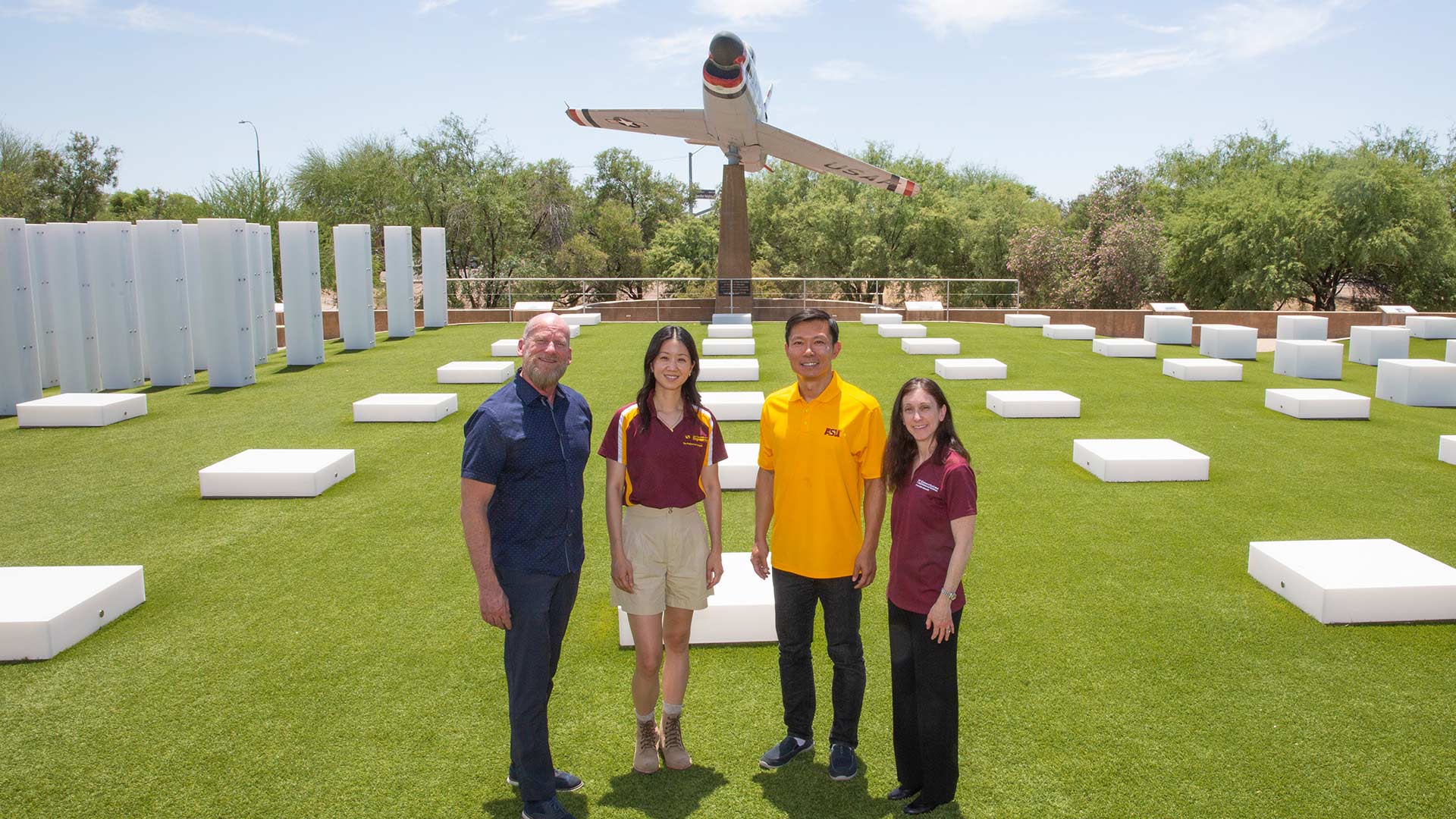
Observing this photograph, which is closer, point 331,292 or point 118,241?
point 118,241

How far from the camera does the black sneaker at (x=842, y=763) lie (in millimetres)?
3828

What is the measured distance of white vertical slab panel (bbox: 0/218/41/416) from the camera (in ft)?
40.2

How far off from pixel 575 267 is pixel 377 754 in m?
47.3

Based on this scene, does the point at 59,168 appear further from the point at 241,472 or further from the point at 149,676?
the point at 149,676

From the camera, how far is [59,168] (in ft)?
161

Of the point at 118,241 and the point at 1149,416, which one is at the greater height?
the point at 118,241

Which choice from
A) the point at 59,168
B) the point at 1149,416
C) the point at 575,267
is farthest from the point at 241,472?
the point at 59,168

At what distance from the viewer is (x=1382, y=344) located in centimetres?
1677

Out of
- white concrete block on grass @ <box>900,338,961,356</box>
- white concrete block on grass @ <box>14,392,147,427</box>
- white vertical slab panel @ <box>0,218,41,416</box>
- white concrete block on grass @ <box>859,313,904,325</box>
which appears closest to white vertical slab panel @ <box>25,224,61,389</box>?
white vertical slab panel @ <box>0,218,41,416</box>

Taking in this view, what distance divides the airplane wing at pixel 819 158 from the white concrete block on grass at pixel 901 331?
911cm

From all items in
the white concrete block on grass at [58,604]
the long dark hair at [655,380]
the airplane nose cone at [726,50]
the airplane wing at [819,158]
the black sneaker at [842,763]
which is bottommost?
the black sneaker at [842,763]

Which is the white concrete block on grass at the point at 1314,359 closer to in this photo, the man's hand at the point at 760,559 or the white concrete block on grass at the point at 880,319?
the white concrete block on grass at the point at 880,319

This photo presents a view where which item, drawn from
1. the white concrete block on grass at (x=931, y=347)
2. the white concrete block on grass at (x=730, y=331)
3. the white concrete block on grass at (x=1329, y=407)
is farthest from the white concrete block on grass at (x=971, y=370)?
the white concrete block on grass at (x=730, y=331)

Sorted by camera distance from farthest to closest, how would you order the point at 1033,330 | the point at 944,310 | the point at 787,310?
the point at 787,310 < the point at 944,310 < the point at 1033,330
